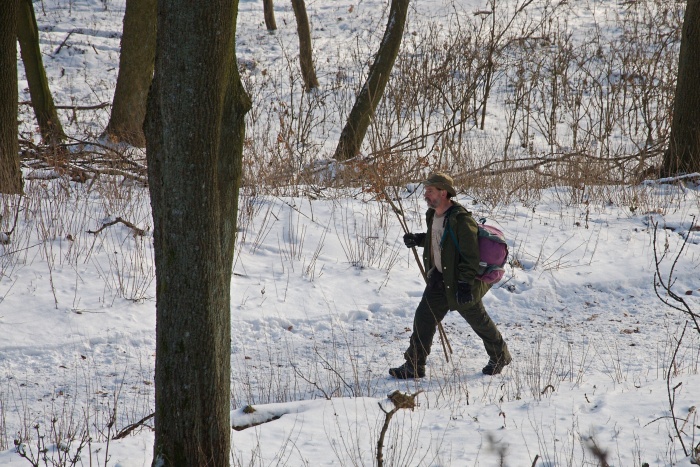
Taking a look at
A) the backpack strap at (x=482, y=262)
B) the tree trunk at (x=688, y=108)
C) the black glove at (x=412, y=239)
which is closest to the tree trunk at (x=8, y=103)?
the black glove at (x=412, y=239)

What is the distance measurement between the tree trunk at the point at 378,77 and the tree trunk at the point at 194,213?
8.58 m

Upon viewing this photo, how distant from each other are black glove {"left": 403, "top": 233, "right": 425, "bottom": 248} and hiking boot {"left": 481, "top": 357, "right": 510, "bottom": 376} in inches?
43.2

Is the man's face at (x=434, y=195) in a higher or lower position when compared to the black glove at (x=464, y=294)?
higher

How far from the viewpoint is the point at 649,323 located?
6.38 metres

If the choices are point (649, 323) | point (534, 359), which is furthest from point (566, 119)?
point (534, 359)

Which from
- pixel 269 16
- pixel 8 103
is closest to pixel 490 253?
pixel 8 103

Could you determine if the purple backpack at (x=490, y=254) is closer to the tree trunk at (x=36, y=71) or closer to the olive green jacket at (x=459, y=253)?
the olive green jacket at (x=459, y=253)

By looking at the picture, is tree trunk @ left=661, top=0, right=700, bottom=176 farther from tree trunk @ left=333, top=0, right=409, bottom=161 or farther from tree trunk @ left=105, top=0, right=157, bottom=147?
tree trunk @ left=105, top=0, right=157, bottom=147

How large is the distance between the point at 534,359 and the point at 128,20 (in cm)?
953

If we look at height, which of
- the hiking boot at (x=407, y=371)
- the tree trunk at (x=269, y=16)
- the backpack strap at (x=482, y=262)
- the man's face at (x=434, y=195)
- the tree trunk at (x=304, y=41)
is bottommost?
the hiking boot at (x=407, y=371)

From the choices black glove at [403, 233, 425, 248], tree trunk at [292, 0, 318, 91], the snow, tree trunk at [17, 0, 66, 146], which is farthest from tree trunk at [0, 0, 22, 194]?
tree trunk at [292, 0, 318, 91]

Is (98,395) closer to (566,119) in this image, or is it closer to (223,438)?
(223,438)

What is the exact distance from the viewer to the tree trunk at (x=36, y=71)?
34.0 ft

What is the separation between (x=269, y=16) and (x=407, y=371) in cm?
1844
